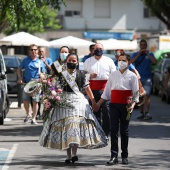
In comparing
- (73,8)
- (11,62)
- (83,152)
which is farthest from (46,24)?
(83,152)

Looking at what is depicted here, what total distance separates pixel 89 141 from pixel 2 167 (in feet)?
4.37

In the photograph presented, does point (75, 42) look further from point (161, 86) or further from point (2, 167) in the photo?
point (2, 167)

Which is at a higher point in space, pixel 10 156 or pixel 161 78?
pixel 10 156

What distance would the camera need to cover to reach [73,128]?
11.9 m

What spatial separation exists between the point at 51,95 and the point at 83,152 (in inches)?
75.0

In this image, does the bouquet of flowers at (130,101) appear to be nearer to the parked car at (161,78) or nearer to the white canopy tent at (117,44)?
the parked car at (161,78)

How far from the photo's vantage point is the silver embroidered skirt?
1186 centimetres

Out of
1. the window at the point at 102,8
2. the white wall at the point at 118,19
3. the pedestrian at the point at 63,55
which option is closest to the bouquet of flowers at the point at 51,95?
the pedestrian at the point at 63,55

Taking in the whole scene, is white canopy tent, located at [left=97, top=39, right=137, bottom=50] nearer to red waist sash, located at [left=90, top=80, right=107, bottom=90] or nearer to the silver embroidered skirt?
red waist sash, located at [left=90, top=80, right=107, bottom=90]

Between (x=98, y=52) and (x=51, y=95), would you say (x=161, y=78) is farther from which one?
(x=51, y=95)

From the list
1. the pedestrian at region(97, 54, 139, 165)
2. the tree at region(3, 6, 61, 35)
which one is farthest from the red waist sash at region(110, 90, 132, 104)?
the tree at region(3, 6, 61, 35)

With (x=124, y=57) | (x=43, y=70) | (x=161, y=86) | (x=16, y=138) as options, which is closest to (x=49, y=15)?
(x=161, y=86)

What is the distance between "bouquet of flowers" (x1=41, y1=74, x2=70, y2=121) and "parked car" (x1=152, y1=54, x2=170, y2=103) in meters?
15.1

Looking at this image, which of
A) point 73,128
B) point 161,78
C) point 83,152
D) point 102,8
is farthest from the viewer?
point 102,8
